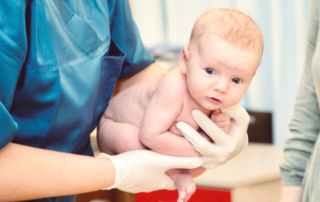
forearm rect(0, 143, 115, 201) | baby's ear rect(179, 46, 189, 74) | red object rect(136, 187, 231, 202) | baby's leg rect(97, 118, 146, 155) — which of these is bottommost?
red object rect(136, 187, 231, 202)


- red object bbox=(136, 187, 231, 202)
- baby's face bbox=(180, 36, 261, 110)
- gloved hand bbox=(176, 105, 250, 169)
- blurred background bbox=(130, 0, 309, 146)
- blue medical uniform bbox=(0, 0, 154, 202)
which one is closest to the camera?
blue medical uniform bbox=(0, 0, 154, 202)

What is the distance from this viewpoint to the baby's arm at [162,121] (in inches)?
35.9

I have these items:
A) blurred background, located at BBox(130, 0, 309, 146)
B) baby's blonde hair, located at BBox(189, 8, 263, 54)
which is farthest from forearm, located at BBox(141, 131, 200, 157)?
blurred background, located at BBox(130, 0, 309, 146)

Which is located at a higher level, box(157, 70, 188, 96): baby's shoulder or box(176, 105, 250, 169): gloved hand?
box(157, 70, 188, 96): baby's shoulder

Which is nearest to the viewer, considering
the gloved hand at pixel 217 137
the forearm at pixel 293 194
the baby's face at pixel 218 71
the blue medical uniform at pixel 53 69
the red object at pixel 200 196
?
the blue medical uniform at pixel 53 69

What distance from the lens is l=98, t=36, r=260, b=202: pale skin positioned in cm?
84

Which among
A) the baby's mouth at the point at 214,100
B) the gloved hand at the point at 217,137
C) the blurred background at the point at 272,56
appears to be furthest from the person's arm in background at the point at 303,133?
the blurred background at the point at 272,56

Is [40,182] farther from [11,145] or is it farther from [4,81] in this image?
[4,81]

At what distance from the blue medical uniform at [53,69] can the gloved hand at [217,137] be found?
24 cm

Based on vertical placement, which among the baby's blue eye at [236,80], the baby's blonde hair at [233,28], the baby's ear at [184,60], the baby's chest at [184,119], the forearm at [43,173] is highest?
the baby's blonde hair at [233,28]

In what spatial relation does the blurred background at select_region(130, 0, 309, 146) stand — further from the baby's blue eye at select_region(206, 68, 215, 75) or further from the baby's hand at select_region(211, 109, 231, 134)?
the baby's blue eye at select_region(206, 68, 215, 75)

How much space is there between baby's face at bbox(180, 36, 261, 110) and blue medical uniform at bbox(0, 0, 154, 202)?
0.71ft

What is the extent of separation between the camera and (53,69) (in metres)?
0.77

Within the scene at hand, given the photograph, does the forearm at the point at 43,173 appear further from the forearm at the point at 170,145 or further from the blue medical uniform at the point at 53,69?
the forearm at the point at 170,145
